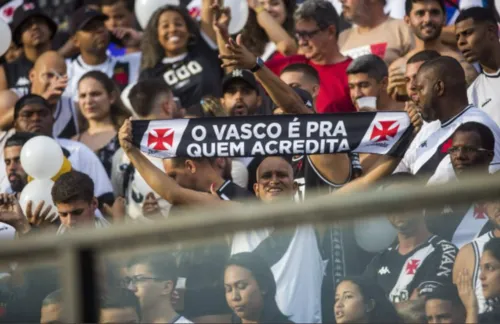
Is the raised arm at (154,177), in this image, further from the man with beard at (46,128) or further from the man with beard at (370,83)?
the man with beard at (370,83)

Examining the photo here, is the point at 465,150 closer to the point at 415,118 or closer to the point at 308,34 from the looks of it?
Answer: the point at 415,118

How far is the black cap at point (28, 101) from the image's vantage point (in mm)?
7355

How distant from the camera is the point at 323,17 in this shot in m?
6.98

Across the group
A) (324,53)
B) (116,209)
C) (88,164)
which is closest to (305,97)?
(324,53)

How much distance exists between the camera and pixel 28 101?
7.37m

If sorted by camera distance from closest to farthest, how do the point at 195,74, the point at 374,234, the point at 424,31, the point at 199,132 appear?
the point at 374,234, the point at 199,132, the point at 424,31, the point at 195,74

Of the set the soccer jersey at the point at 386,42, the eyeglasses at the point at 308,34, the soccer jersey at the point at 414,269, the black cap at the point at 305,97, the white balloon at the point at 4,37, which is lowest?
the soccer jersey at the point at 414,269

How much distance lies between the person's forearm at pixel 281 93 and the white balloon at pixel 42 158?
144 centimetres

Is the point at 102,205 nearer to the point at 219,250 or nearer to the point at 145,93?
the point at 145,93

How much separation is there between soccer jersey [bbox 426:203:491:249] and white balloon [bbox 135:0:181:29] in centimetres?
451

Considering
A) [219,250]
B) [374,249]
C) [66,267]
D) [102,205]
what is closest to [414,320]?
[374,249]

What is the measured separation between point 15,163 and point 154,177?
1.28m

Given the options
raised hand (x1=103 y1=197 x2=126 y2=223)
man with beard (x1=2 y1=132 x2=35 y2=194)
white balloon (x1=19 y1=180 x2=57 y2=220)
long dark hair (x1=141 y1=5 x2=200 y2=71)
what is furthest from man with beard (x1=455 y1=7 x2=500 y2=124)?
man with beard (x1=2 y1=132 x2=35 y2=194)

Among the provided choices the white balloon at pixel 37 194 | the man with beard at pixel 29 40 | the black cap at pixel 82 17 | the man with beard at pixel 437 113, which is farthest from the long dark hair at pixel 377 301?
the man with beard at pixel 29 40
